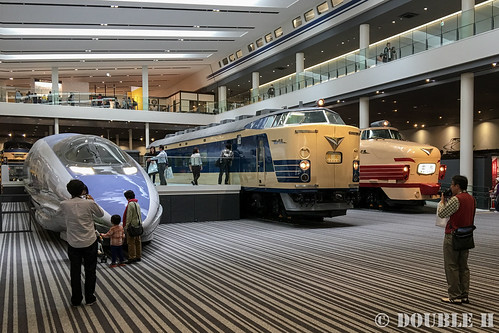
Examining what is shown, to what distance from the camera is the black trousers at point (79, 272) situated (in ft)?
16.2

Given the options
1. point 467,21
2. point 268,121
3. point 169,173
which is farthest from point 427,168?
point 169,173

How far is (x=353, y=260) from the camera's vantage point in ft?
23.8

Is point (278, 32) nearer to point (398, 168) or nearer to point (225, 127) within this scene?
point (225, 127)

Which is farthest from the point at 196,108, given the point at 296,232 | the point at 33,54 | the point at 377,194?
the point at 296,232

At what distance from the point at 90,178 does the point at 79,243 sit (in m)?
3.82

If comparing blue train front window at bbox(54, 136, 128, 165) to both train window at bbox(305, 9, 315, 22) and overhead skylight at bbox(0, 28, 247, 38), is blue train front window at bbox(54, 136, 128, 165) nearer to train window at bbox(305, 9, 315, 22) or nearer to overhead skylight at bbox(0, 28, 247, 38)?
train window at bbox(305, 9, 315, 22)

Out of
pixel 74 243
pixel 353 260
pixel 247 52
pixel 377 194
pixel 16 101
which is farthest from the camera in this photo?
pixel 247 52

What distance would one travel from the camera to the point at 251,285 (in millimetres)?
5770

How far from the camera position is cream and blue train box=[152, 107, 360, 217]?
35.7ft

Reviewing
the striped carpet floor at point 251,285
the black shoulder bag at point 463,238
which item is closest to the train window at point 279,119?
the striped carpet floor at point 251,285

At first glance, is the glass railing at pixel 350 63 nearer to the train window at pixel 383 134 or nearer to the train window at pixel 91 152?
the train window at pixel 383 134

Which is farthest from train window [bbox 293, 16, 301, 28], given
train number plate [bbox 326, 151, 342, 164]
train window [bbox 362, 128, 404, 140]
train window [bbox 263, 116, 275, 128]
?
train number plate [bbox 326, 151, 342, 164]

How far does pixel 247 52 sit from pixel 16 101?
17343 millimetres

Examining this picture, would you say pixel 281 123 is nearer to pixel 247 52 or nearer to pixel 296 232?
pixel 296 232
